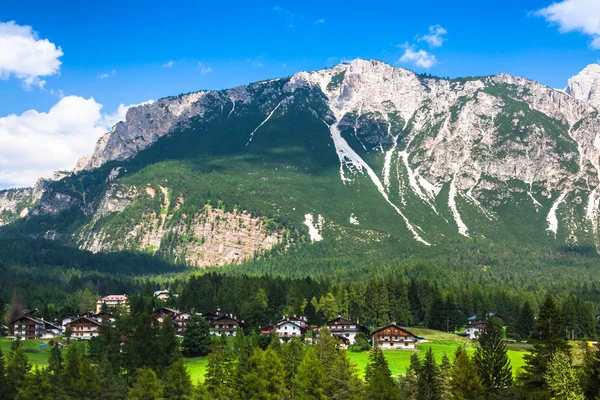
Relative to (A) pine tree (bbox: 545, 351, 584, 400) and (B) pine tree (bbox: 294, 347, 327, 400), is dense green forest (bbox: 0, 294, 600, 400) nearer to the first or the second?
(B) pine tree (bbox: 294, 347, 327, 400)

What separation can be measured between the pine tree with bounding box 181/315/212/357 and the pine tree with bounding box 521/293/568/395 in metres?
70.2

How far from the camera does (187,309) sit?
506 feet

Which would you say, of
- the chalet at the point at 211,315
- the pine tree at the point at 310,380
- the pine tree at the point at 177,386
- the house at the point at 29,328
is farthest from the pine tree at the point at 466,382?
the house at the point at 29,328

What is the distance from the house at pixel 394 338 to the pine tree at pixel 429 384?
61692 mm

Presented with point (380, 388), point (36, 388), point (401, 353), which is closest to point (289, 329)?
point (401, 353)

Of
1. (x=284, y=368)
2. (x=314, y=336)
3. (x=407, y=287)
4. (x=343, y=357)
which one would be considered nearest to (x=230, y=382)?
(x=284, y=368)

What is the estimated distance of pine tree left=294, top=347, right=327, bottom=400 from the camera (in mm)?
68438

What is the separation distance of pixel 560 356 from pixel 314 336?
82.8 meters

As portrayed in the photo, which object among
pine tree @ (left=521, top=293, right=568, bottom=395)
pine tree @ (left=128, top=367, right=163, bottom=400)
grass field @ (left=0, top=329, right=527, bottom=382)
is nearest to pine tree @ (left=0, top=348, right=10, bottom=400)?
pine tree @ (left=128, top=367, right=163, bottom=400)

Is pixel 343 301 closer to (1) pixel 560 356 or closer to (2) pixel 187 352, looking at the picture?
(2) pixel 187 352

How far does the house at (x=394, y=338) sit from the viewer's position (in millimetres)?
129000

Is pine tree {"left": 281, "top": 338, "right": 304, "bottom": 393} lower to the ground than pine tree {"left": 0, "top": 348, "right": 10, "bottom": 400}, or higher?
higher

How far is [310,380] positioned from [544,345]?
24199 millimetres

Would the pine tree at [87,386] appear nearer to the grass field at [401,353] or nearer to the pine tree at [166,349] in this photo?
the pine tree at [166,349]
